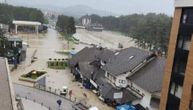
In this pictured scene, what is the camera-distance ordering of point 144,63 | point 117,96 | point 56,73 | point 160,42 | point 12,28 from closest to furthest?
point 117,96 → point 144,63 → point 56,73 → point 160,42 → point 12,28

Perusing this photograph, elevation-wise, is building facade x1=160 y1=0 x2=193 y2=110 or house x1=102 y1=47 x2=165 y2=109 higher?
building facade x1=160 y1=0 x2=193 y2=110

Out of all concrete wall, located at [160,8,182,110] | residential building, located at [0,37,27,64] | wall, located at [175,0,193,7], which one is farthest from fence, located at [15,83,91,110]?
wall, located at [175,0,193,7]

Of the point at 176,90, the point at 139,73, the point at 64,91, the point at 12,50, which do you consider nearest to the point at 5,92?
the point at 176,90

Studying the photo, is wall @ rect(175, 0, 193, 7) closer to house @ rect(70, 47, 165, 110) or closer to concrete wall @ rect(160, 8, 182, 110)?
concrete wall @ rect(160, 8, 182, 110)

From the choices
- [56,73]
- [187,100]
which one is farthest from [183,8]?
[56,73]

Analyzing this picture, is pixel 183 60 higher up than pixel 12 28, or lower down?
higher up

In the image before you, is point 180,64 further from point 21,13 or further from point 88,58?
point 21,13

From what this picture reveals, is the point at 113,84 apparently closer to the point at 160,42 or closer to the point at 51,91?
the point at 51,91

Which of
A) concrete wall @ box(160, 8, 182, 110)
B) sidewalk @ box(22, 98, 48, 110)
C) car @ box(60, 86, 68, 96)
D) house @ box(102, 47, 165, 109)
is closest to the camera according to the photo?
concrete wall @ box(160, 8, 182, 110)

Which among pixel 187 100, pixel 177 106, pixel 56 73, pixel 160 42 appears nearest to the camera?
pixel 187 100
